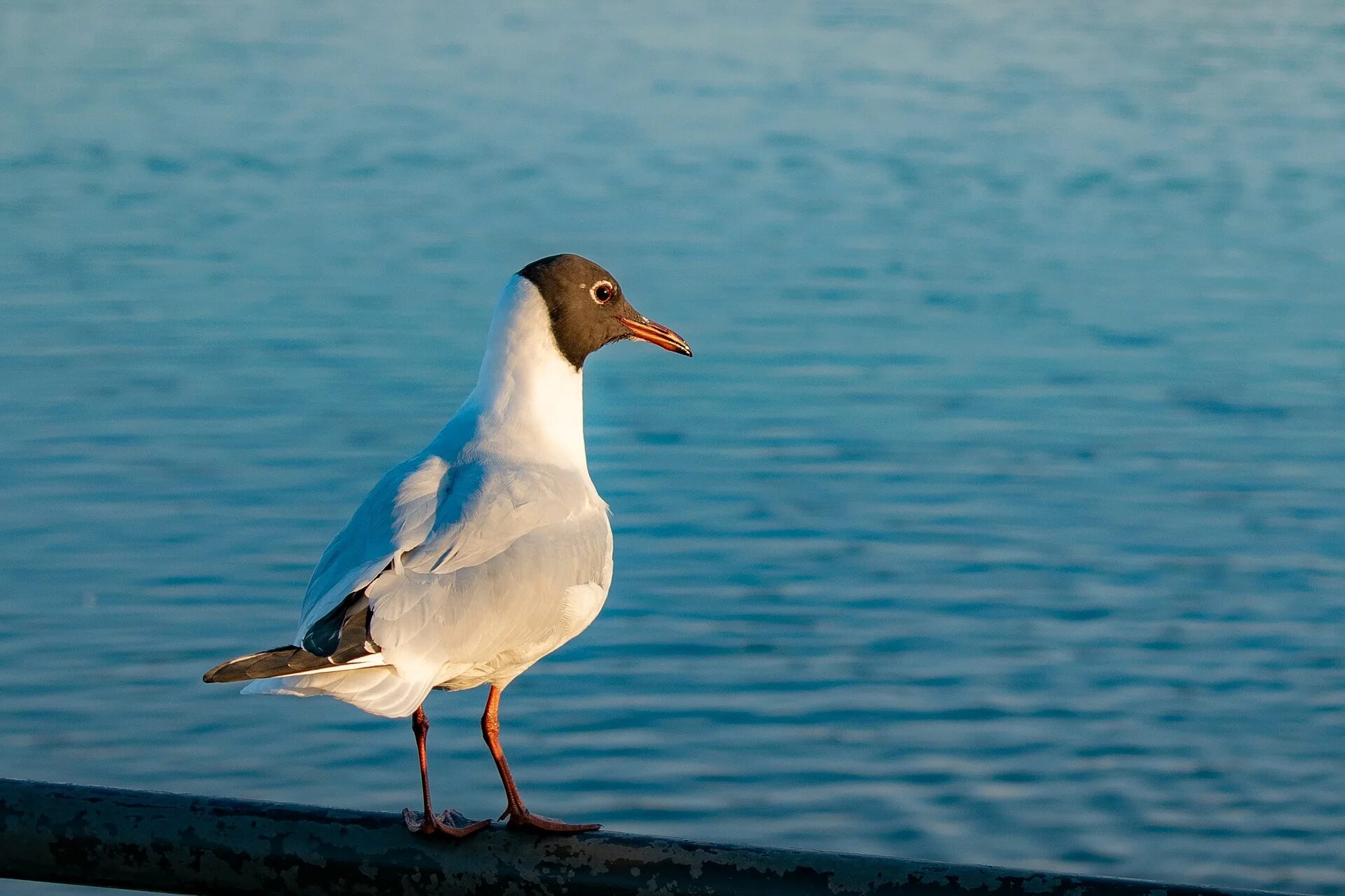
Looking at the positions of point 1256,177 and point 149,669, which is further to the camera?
point 1256,177

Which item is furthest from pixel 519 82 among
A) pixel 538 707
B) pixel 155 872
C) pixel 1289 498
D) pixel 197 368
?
pixel 155 872

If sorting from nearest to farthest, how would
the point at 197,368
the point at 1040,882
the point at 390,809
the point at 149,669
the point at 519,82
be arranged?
1. the point at 1040,882
2. the point at 390,809
3. the point at 149,669
4. the point at 197,368
5. the point at 519,82

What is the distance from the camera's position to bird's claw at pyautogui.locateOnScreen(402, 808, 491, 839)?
3066 millimetres

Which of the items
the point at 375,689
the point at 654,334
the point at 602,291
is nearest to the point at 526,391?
the point at 602,291

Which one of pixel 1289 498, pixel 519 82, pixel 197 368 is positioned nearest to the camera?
pixel 1289 498

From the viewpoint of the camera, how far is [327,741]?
750 centimetres

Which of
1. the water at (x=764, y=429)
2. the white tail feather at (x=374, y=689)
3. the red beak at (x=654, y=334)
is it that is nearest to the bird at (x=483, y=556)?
the white tail feather at (x=374, y=689)

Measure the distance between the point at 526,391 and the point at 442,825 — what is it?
62.6 inches

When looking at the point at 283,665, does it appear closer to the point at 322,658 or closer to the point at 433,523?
the point at 322,658

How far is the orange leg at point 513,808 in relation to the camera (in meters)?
3.60

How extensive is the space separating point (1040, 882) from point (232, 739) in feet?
17.2

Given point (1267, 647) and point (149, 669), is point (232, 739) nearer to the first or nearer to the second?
point (149, 669)

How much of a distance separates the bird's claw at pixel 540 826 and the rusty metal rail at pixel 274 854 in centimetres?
15

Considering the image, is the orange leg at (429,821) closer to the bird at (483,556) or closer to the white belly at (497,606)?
the bird at (483,556)
